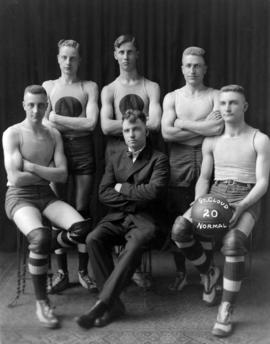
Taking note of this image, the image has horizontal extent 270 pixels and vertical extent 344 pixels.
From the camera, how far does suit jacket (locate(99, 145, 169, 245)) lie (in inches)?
140

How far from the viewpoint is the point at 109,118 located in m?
3.99

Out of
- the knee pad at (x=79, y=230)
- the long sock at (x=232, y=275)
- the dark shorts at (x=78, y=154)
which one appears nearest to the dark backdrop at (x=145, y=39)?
the dark shorts at (x=78, y=154)

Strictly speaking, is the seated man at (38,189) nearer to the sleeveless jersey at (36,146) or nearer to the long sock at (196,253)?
the sleeveless jersey at (36,146)

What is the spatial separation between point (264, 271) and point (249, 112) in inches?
69.0

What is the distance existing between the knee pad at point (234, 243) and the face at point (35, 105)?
1.77 m

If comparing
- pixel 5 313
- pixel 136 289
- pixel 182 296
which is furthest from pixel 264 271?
pixel 5 313

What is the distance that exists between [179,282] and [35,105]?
6.62ft

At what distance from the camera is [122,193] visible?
11.8 feet

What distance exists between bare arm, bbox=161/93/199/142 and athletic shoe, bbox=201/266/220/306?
117 cm

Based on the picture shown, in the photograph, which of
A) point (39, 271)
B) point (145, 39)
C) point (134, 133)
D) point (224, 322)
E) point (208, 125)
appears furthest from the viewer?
point (145, 39)

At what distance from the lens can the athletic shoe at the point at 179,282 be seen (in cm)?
402

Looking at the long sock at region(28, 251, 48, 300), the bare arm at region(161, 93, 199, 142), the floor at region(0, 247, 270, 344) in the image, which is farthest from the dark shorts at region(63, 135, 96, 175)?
the floor at region(0, 247, 270, 344)

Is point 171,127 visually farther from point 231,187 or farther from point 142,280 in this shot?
point 142,280

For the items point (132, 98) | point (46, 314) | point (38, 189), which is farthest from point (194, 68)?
point (46, 314)
